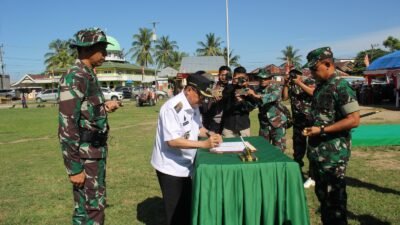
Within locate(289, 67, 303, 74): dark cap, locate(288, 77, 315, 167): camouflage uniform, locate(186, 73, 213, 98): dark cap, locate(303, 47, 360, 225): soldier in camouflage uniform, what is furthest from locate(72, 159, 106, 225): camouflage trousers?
locate(288, 77, 315, 167): camouflage uniform

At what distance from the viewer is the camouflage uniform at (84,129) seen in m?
2.99

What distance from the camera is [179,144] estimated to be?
3221 mm

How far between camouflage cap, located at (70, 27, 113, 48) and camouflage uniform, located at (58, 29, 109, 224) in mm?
11

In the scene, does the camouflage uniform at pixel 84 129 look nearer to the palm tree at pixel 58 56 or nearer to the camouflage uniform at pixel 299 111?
the camouflage uniform at pixel 299 111

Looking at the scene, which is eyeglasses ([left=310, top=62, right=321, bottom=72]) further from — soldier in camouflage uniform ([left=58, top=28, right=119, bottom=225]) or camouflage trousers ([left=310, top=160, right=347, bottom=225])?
soldier in camouflage uniform ([left=58, top=28, right=119, bottom=225])

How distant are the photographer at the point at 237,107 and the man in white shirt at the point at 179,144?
1725 mm

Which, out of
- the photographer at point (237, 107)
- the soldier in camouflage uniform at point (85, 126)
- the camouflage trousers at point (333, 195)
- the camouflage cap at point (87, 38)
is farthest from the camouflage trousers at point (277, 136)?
the camouflage cap at point (87, 38)

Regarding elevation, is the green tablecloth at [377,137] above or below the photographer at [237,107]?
below

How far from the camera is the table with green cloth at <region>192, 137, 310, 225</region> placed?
2.93m

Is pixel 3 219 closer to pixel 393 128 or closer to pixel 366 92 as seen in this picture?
pixel 393 128

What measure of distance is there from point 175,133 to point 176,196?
683 mm

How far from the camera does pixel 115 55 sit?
269ft

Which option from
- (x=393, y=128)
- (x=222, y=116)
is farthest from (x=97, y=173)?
(x=393, y=128)

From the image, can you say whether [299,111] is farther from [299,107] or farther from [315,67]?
[315,67]
